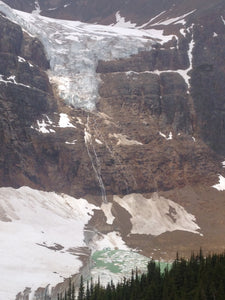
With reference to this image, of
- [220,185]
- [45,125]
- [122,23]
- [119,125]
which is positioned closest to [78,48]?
[119,125]

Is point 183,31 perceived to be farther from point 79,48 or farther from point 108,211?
point 108,211

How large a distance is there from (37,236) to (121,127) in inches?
1617

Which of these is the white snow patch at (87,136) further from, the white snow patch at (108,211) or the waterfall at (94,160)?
the white snow patch at (108,211)

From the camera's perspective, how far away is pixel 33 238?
7594 cm

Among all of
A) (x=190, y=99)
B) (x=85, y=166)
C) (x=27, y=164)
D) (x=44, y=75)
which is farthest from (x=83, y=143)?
(x=190, y=99)

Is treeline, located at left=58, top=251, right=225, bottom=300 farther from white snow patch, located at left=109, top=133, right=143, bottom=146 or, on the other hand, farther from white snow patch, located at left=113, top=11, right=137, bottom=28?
white snow patch, located at left=113, top=11, right=137, bottom=28

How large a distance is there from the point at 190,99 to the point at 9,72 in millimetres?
42734

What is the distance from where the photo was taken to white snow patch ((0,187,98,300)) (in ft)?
201

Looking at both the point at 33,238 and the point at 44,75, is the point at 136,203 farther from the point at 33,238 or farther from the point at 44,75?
the point at 44,75

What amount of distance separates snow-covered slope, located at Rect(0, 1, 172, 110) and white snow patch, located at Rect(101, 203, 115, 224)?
2765 centimetres

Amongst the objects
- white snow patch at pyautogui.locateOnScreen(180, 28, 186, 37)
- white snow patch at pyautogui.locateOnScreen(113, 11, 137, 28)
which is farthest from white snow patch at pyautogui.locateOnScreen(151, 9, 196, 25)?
white snow patch at pyautogui.locateOnScreen(113, 11, 137, 28)

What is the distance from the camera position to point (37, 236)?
7725 centimetres

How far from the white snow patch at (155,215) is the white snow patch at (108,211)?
9.06ft

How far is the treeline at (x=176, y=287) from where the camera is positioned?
163 ft
